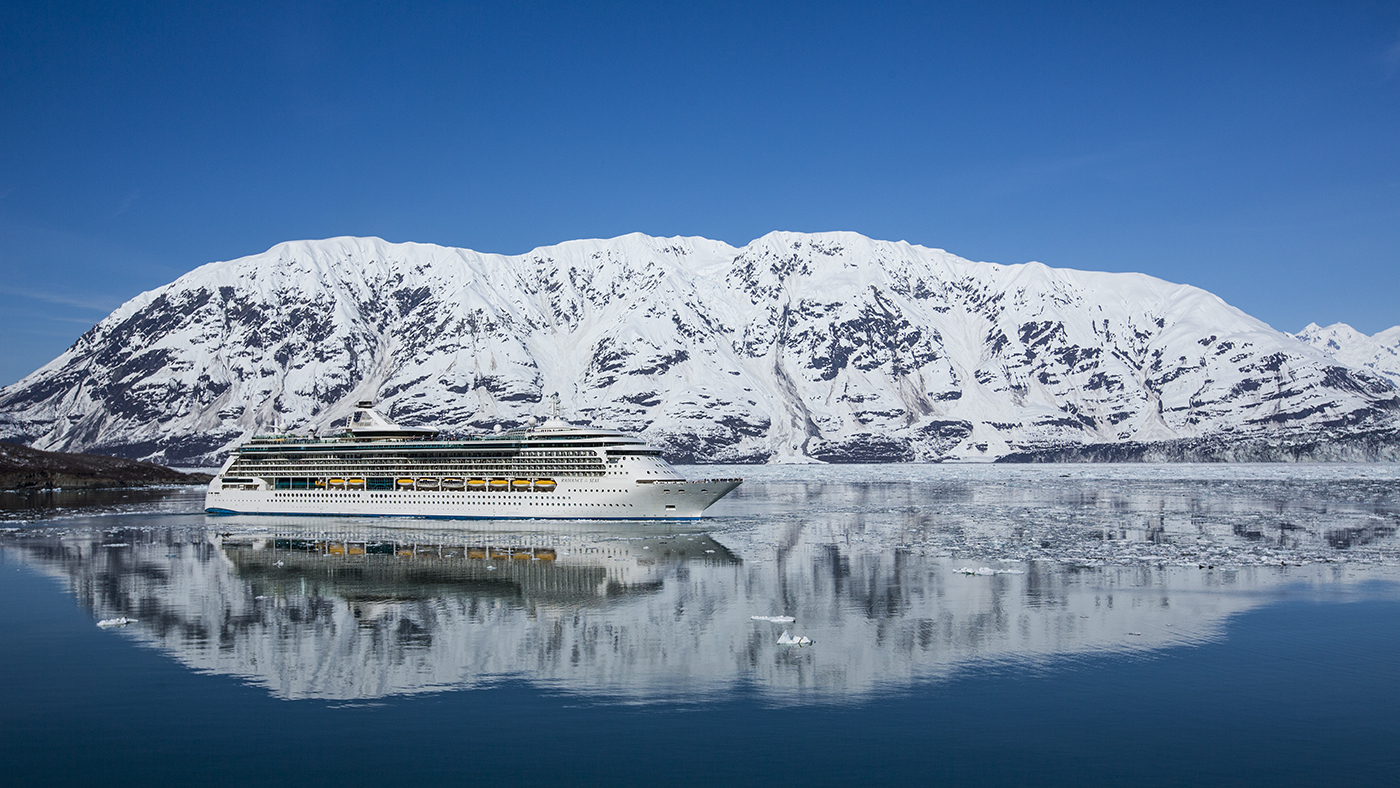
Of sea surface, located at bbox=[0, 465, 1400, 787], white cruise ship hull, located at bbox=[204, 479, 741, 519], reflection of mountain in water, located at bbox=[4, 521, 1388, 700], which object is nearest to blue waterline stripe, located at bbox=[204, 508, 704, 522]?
white cruise ship hull, located at bbox=[204, 479, 741, 519]

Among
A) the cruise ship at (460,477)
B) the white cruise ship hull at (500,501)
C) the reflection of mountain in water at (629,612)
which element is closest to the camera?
the reflection of mountain in water at (629,612)

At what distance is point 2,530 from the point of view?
7356 centimetres

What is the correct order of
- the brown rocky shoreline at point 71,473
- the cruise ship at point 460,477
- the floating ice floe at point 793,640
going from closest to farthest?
the floating ice floe at point 793,640 < the cruise ship at point 460,477 < the brown rocky shoreline at point 71,473

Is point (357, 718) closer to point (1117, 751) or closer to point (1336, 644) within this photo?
point (1117, 751)

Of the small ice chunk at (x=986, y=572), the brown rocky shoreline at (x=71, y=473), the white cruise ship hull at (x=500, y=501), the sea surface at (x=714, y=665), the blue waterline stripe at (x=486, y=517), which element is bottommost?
the sea surface at (x=714, y=665)

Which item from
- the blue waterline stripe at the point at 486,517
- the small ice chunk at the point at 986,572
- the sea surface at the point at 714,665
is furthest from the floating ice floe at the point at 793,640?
the blue waterline stripe at the point at 486,517

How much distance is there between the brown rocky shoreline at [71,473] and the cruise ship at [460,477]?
78.8 metres

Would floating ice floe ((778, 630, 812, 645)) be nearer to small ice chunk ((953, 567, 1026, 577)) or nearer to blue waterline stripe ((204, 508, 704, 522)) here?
small ice chunk ((953, 567, 1026, 577))

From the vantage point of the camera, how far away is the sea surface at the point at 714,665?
64.8ft

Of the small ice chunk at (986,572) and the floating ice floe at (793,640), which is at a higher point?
the small ice chunk at (986,572)

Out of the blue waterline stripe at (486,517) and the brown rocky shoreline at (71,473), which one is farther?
the brown rocky shoreline at (71,473)

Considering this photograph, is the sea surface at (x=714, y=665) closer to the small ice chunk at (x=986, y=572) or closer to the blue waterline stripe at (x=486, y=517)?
the small ice chunk at (x=986, y=572)

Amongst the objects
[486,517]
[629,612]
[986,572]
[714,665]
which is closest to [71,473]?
[486,517]

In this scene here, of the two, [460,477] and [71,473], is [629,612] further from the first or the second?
[71,473]
